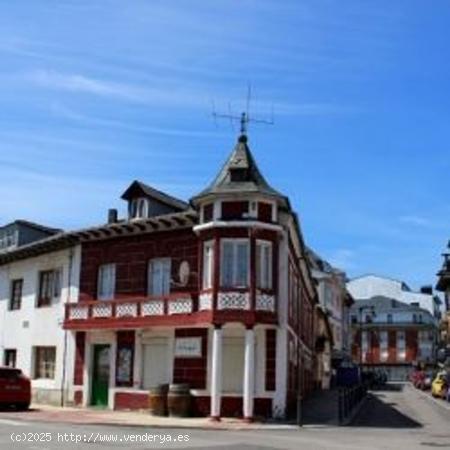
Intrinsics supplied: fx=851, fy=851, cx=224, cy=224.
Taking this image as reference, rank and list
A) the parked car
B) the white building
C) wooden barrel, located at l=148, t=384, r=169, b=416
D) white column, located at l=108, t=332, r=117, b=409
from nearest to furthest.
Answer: wooden barrel, located at l=148, t=384, r=169, b=416 < the parked car < white column, located at l=108, t=332, r=117, b=409 < the white building

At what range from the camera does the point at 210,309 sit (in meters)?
27.4

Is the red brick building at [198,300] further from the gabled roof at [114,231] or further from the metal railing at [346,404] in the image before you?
the metal railing at [346,404]

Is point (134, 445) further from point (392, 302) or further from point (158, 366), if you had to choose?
point (392, 302)

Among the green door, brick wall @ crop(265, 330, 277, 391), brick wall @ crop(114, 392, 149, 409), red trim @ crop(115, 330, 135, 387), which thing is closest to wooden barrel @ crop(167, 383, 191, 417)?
brick wall @ crop(114, 392, 149, 409)

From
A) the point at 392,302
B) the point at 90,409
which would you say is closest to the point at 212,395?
the point at 90,409

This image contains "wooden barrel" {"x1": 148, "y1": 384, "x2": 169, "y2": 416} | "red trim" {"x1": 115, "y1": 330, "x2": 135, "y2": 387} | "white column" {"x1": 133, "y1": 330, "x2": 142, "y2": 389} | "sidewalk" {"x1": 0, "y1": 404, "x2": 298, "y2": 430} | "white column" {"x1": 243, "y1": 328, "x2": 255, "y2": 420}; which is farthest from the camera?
"red trim" {"x1": 115, "y1": 330, "x2": 135, "y2": 387}

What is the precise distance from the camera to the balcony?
89.2 ft

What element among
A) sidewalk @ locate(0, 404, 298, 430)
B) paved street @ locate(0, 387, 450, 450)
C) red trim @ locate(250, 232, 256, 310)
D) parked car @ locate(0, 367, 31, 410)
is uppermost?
red trim @ locate(250, 232, 256, 310)

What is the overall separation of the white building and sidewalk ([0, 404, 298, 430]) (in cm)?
9332

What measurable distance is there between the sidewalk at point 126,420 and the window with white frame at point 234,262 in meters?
4.46

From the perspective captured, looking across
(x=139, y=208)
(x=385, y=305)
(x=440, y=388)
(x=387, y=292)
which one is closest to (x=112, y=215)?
(x=139, y=208)

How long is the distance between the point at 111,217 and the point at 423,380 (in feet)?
143

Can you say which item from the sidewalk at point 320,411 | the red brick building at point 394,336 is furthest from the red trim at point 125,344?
the red brick building at point 394,336

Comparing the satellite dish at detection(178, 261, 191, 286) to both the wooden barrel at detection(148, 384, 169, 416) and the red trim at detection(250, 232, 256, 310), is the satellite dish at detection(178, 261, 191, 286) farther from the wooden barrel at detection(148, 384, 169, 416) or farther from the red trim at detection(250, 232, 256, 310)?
the wooden barrel at detection(148, 384, 169, 416)
